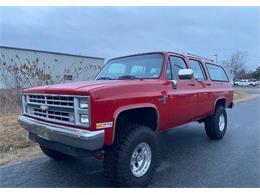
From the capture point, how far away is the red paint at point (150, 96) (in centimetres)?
317

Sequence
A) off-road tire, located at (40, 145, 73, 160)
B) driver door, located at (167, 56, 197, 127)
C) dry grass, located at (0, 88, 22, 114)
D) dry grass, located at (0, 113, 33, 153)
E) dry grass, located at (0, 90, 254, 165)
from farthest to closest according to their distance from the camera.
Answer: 1. dry grass, located at (0, 88, 22, 114)
2. dry grass, located at (0, 113, 33, 153)
3. dry grass, located at (0, 90, 254, 165)
4. off-road tire, located at (40, 145, 73, 160)
5. driver door, located at (167, 56, 197, 127)

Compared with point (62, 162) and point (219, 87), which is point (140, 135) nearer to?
point (62, 162)

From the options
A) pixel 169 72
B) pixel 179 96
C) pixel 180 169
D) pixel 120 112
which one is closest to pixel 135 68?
pixel 169 72

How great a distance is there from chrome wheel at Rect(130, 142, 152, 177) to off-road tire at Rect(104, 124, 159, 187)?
75 mm

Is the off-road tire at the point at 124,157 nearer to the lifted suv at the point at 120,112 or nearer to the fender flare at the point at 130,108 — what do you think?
the lifted suv at the point at 120,112

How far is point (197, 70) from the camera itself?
577cm

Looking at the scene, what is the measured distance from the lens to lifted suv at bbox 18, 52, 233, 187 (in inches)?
124

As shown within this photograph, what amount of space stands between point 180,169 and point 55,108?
2229 millimetres

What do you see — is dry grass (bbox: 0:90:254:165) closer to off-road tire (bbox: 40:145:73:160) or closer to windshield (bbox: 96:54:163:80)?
off-road tire (bbox: 40:145:73:160)

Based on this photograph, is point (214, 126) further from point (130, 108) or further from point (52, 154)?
point (52, 154)

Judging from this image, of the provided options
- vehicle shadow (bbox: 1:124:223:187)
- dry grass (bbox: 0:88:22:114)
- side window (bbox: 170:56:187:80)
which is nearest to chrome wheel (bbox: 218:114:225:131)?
vehicle shadow (bbox: 1:124:223:187)

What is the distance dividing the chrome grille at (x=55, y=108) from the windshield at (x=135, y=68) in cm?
132

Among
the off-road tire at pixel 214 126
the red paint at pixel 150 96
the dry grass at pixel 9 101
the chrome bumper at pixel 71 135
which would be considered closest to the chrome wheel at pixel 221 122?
the off-road tire at pixel 214 126

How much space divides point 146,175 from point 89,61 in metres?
17.6
